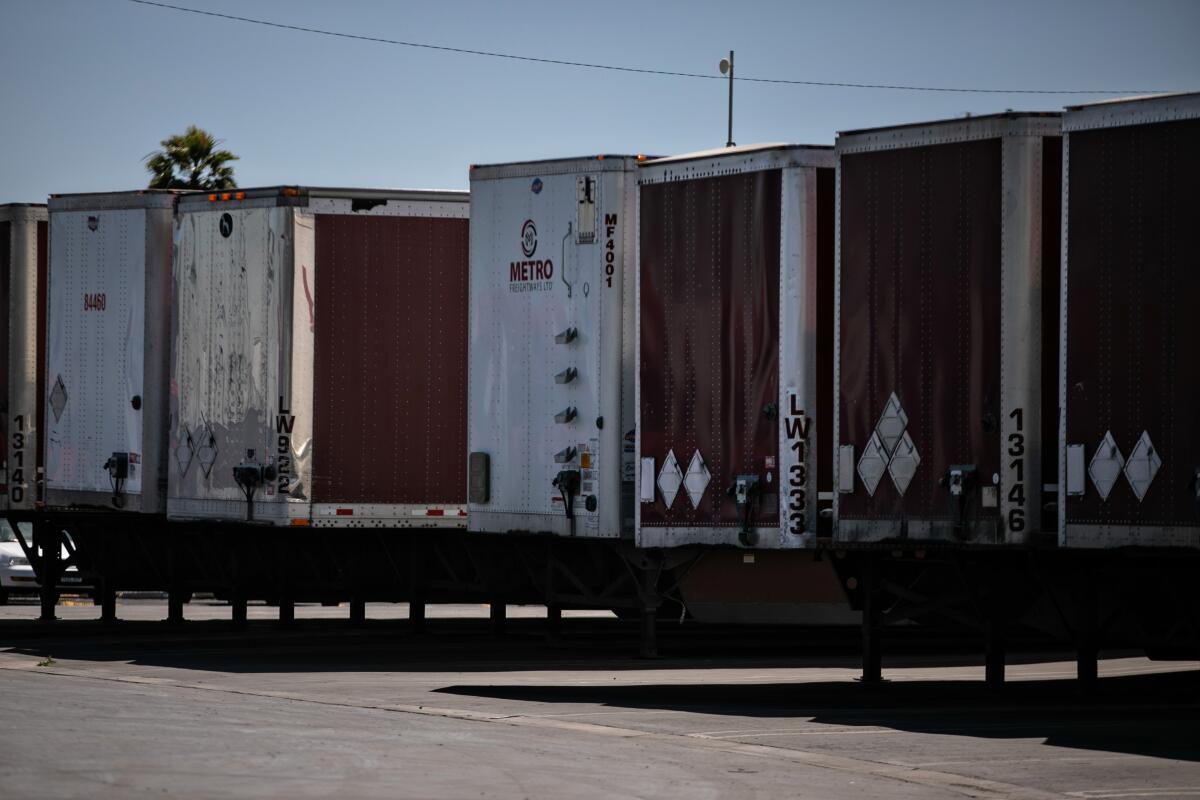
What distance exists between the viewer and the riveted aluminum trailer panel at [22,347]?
80.3ft

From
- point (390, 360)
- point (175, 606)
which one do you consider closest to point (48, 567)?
point (175, 606)

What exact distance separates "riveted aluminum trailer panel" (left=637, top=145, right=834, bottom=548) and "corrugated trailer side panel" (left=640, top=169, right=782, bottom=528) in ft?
0.04

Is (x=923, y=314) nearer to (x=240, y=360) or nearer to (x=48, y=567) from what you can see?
(x=240, y=360)

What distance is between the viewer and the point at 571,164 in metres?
19.5

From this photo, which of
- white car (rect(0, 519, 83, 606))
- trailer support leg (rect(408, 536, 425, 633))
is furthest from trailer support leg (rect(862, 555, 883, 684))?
white car (rect(0, 519, 83, 606))

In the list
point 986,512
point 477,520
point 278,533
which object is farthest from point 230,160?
point 986,512

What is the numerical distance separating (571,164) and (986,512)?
6384 millimetres

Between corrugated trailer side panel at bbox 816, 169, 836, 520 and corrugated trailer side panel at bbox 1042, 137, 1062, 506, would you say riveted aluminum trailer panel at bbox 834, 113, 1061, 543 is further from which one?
corrugated trailer side panel at bbox 816, 169, 836, 520

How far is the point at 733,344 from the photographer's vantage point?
17.8m

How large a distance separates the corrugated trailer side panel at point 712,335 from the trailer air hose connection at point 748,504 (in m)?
0.08

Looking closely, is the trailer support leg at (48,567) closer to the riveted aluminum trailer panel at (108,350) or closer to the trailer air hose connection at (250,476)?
the riveted aluminum trailer panel at (108,350)

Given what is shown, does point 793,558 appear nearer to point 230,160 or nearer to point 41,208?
point 41,208

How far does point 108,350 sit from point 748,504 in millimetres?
9821

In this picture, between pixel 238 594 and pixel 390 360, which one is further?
pixel 238 594
